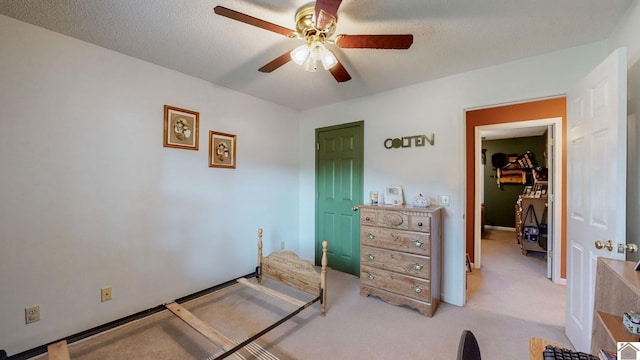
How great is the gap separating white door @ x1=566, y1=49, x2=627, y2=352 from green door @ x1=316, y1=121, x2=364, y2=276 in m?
2.02

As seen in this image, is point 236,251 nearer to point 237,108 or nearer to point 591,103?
point 237,108

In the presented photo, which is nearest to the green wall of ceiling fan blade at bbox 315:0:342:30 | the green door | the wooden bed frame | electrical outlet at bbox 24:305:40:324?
the green door

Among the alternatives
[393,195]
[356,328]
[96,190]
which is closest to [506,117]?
[393,195]

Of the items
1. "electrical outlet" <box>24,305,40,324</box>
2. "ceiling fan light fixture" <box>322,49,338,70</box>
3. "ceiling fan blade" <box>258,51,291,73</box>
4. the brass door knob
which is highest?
"ceiling fan blade" <box>258,51,291,73</box>

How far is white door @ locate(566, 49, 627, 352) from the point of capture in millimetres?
1351

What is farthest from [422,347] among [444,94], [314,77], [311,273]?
[314,77]

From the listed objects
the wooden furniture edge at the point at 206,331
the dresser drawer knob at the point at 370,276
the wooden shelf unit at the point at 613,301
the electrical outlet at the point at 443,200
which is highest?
the electrical outlet at the point at 443,200

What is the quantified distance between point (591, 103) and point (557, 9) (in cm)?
67

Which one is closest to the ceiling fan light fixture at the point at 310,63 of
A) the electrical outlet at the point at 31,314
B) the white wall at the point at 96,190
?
the white wall at the point at 96,190

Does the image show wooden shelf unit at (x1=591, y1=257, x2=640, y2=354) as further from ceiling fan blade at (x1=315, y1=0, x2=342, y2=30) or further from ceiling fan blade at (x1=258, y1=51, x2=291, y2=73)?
ceiling fan blade at (x1=258, y1=51, x2=291, y2=73)

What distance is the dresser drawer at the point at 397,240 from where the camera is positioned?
2359mm

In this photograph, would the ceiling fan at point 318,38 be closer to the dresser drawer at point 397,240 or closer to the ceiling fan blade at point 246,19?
the ceiling fan blade at point 246,19

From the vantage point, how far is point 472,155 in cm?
370

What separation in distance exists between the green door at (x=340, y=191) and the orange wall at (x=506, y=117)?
158 cm
